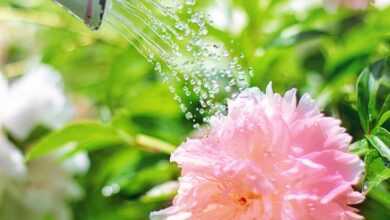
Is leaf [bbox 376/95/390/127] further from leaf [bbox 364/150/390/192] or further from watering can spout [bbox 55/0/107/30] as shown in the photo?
watering can spout [bbox 55/0/107/30]

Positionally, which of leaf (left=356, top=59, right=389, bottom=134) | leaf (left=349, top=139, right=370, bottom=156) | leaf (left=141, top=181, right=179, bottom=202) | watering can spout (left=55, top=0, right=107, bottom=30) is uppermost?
leaf (left=141, top=181, right=179, bottom=202)

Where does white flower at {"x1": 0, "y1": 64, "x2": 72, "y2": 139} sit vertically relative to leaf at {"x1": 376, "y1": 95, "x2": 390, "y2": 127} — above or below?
above

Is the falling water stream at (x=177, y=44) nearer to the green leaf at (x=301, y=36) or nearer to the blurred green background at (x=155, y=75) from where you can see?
the blurred green background at (x=155, y=75)

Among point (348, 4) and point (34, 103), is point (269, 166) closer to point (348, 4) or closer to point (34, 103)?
point (348, 4)

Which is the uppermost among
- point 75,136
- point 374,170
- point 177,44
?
point 75,136

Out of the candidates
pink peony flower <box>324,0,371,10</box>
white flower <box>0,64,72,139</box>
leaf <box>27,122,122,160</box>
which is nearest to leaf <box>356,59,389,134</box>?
pink peony flower <box>324,0,371,10</box>

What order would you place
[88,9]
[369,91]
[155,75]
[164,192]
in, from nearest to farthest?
1. [88,9]
2. [369,91]
3. [164,192]
4. [155,75]

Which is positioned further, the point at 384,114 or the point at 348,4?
the point at 348,4

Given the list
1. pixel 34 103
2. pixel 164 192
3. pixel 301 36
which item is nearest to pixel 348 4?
pixel 301 36
